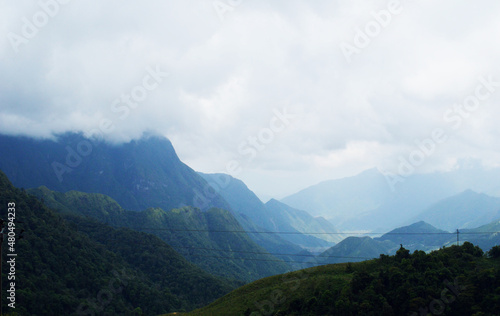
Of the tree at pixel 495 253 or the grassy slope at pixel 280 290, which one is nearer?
the grassy slope at pixel 280 290

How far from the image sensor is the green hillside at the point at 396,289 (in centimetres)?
4894

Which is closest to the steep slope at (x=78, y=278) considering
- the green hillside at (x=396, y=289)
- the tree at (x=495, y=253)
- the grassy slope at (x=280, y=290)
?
the grassy slope at (x=280, y=290)

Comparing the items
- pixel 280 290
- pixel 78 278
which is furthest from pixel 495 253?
pixel 78 278

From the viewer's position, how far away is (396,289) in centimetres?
5391

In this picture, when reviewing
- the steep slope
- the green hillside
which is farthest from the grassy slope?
the steep slope

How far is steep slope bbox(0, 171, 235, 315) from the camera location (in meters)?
118

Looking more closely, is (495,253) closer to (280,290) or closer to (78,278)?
(280,290)

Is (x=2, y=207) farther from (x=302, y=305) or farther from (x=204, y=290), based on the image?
(x=302, y=305)

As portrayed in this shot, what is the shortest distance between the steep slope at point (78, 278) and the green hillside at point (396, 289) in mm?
71094

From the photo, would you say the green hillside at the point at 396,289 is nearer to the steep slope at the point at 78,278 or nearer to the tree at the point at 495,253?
the tree at the point at 495,253

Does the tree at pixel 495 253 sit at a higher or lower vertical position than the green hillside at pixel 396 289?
higher

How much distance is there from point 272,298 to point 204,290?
112 meters

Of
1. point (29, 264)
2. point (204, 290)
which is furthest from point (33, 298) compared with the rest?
point (204, 290)

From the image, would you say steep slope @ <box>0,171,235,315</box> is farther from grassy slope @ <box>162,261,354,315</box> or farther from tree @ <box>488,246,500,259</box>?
tree @ <box>488,246,500,259</box>
